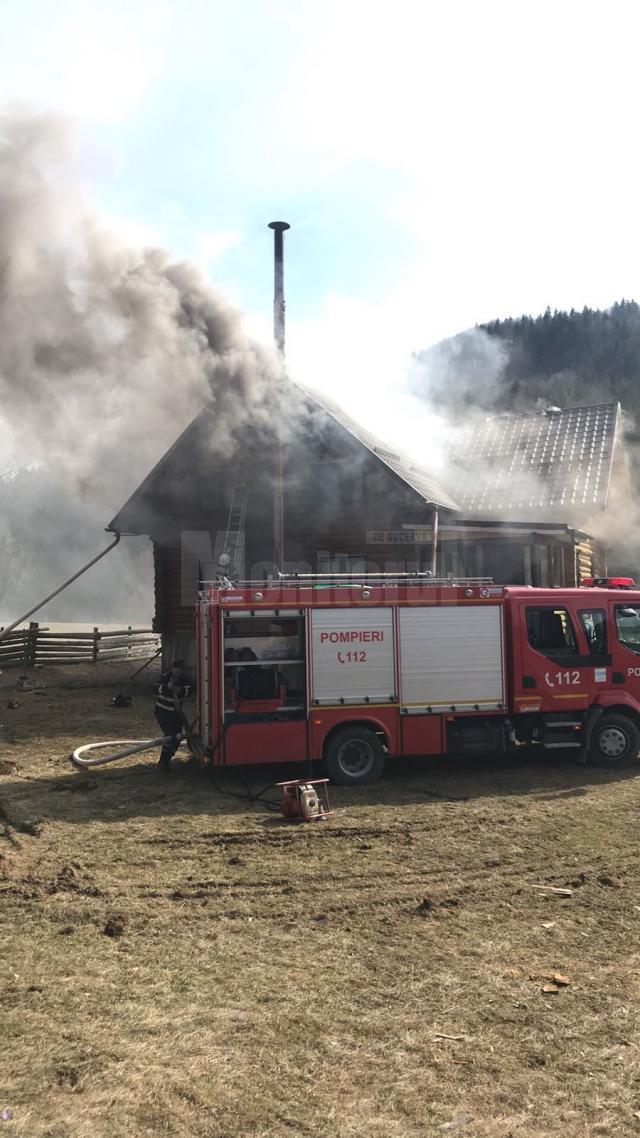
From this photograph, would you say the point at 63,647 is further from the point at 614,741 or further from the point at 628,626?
the point at 628,626

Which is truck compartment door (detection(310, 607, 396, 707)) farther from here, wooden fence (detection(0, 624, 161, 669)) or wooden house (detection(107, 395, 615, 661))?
wooden fence (detection(0, 624, 161, 669))

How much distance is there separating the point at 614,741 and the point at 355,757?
3333mm

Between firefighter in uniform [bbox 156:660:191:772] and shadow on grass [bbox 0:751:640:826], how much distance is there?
1.15 feet

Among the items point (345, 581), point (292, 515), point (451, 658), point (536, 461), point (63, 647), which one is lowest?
point (63, 647)

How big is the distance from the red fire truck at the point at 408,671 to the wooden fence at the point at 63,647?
43.5 feet

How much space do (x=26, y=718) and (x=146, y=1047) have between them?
38.7 feet

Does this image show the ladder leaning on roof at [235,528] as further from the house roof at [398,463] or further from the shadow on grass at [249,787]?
the shadow on grass at [249,787]

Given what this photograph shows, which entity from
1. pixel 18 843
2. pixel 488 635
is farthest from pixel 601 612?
pixel 18 843

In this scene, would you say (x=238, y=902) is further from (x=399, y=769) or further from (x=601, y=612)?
(x=601, y=612)

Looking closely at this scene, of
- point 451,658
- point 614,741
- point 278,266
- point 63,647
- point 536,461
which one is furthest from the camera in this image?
point 536,461

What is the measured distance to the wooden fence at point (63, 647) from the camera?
71.2 ft

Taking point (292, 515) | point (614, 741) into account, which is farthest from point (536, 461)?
point (614, 741)

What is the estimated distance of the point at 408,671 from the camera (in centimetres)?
967

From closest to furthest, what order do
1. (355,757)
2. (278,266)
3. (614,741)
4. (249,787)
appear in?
(249,787)
(355,757)
(614,741)
(278,266)
